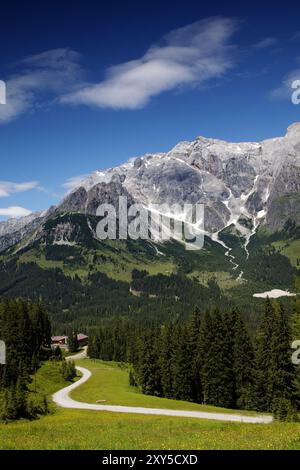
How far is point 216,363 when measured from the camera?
76062 mm

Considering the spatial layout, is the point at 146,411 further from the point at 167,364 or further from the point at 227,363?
the point at 167,364

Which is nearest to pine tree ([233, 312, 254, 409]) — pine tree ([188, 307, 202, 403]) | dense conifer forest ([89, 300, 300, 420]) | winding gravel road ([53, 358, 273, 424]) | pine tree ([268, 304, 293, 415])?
dense conifer forest ([89, 300, 300, 420])

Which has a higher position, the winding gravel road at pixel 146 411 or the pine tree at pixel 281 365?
the pine tree at pixel 281 365

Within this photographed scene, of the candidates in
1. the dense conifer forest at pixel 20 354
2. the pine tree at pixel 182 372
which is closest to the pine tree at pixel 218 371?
the pine tree at pixel 182 372

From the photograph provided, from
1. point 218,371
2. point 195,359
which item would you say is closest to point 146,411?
point 218,371

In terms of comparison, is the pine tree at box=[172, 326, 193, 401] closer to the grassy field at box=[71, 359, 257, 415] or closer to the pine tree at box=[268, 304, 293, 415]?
the grassy field at box=[71, 359, 257, 415]

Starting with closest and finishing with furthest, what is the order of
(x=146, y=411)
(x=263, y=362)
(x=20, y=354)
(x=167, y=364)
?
1. (x=146, y=411)
2. (x=263, y=362)
3. (x=167, y=364)
4. (x=20, y=354)

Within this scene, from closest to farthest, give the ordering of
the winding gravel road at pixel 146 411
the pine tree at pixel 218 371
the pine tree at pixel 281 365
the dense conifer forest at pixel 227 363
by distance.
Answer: the winding gravel road at pixel 146 411
the pine tree at pixel 281 365
the dense conifer forest at pixel 227 363
the pine tree at pixel 218 371

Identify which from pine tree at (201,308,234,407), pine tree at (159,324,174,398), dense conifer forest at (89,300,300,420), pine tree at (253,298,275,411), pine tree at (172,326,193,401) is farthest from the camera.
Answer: pine tree at (159,324,174,398)

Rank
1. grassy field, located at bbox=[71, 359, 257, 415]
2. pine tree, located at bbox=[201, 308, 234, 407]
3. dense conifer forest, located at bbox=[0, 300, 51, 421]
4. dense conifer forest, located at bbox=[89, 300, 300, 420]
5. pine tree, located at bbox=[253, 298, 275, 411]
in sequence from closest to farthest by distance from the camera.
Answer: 1. dense conifer forest, located at bbox=[0, 300, 51, 421]
2. dense conifer forest, located at bbox=[89, 300, 300, 420]
3. pine tree, located at bbox=[253, 298, 275, 411]
4. grassy field, located at bbox=[71, 359, 257, 415]
5. pine tree, located at bbox=[201, 308, 234, 407]

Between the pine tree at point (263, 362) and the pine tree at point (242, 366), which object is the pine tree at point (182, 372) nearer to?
the pine tree at point (242, 366)
